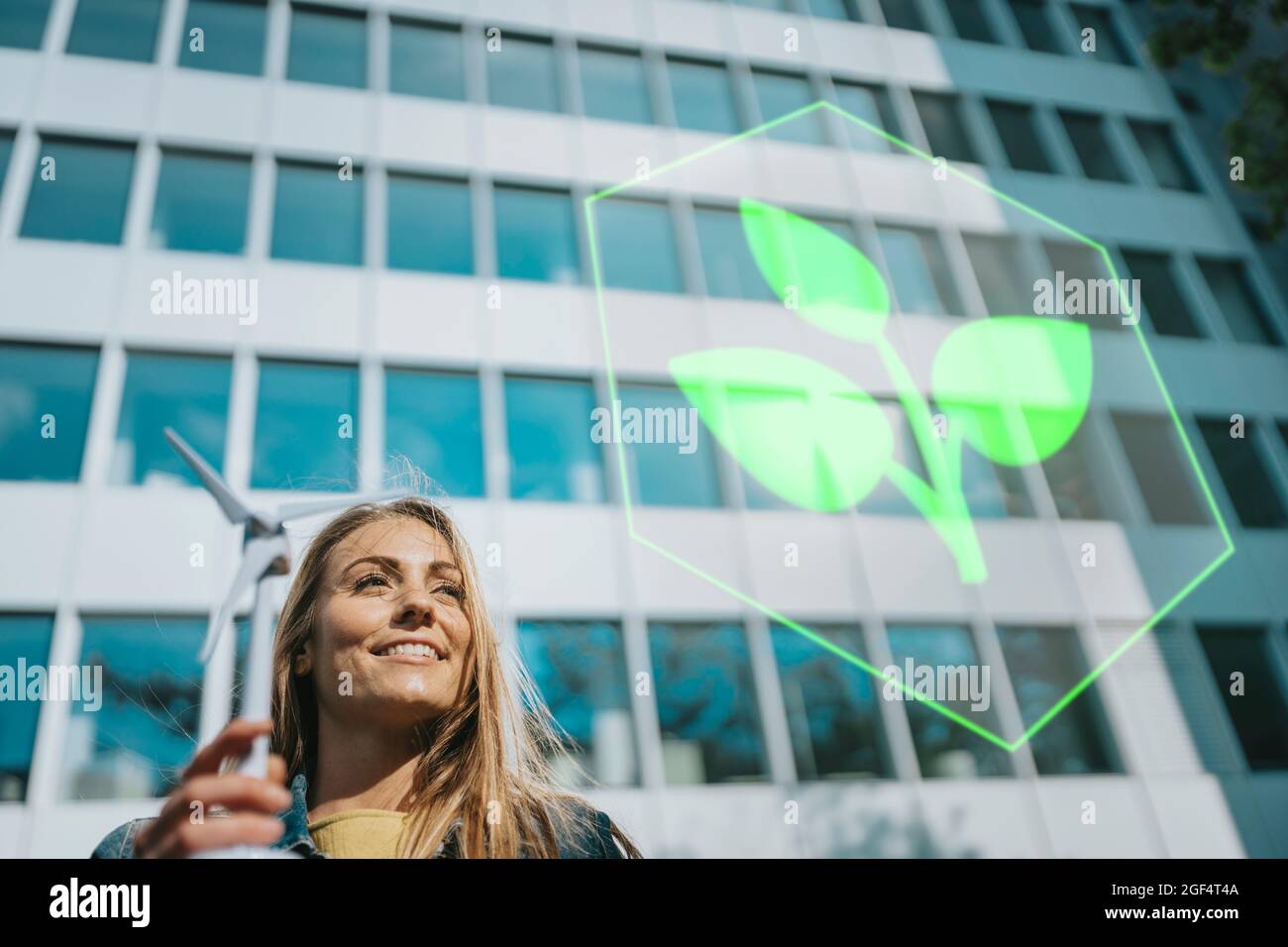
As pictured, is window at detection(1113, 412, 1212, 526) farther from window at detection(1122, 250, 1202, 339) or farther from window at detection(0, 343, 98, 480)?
window at detection(0, 343, 98, 480)

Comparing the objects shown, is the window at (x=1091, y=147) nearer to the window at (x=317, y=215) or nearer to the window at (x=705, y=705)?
the window at (x=705, y=705)

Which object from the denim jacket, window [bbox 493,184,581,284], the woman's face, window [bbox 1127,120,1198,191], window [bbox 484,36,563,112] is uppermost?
window [bbox 484,36,563,112]

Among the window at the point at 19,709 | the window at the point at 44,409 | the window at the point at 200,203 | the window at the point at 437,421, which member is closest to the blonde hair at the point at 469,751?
the window at the point at 437,421

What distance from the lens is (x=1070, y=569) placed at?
938 centimetres

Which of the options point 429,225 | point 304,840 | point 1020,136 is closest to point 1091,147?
point 1020,136

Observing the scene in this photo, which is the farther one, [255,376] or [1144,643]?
[1144,643]

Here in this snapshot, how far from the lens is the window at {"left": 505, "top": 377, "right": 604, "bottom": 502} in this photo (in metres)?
8.62

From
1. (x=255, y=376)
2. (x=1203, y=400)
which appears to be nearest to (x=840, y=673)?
(x=1203, y=400)

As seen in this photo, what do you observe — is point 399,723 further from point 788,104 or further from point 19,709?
point 788,104

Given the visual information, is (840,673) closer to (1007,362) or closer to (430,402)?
(1007,362)

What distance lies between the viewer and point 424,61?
1078cm

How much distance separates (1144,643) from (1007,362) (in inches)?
138

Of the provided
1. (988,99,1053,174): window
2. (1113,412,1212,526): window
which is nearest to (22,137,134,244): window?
(988,99,1053,174): window

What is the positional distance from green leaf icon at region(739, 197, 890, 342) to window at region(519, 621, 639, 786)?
4.00 meters
